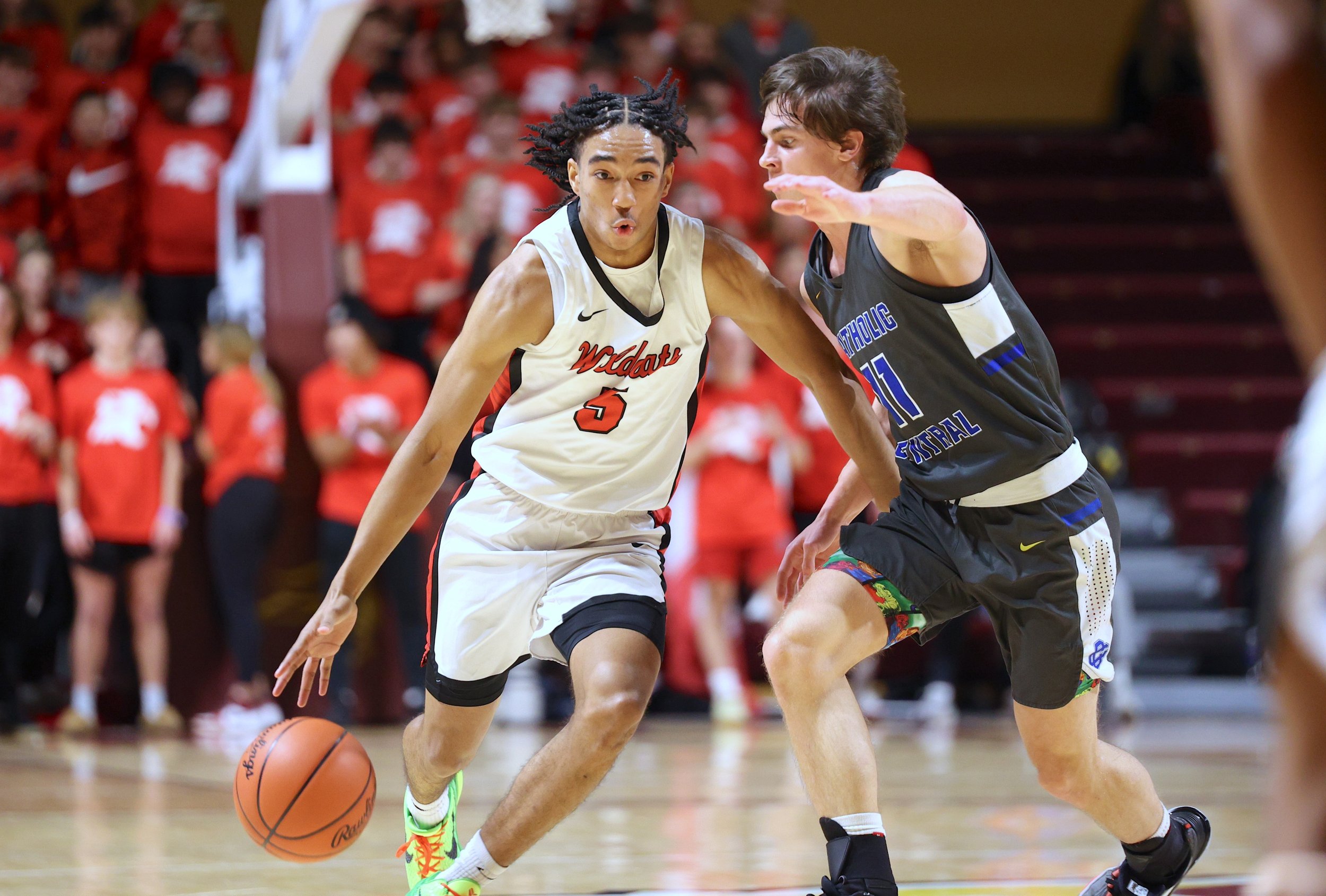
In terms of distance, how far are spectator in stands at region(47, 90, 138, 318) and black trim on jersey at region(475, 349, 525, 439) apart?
6.36m

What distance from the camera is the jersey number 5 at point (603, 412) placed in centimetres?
354

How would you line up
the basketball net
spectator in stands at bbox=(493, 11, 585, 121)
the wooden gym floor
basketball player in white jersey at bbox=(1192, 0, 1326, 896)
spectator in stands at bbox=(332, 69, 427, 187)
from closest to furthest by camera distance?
1. basketball player in white jersey at bbox=(1192, 0, 1326, 896)
2. the wooden gym floor
3. the basketball net
4. spectator in stands at bbox=(332, 69, 427, 187)
5. spectator in stands at bbox=(493, 11, 585, 121)

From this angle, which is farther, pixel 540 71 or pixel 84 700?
pixel 540 71

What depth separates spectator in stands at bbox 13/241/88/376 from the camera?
8.23m

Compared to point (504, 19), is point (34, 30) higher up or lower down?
lower down

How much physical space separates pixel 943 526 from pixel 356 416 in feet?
16.7

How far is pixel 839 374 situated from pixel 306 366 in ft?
18.2

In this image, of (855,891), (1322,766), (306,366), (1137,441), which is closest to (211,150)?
(306,366)

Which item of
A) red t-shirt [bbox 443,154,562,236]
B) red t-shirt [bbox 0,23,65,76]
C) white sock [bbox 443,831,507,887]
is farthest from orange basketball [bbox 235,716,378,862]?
red t-shirt [bbox 0,23,65,76]

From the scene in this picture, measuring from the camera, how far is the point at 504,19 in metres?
7.42

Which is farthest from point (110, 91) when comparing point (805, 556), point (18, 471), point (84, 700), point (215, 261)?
point (805, 556)

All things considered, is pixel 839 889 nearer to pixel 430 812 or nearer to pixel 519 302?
pixel 430 812

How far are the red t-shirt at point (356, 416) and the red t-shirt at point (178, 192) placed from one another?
6.94ft

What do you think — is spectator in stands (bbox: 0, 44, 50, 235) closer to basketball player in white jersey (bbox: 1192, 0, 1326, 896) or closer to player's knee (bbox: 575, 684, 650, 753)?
player's knee (bbox: 575, 684, 650, 753)
